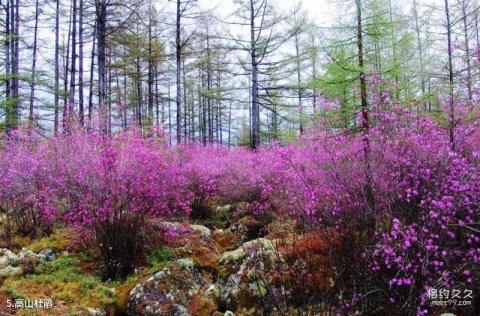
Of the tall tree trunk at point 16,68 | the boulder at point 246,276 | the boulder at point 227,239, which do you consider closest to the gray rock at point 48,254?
Result: the boulder at point 246,276

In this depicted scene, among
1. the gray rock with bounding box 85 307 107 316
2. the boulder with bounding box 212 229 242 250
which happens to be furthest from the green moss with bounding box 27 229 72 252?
the boulder with bounding box 212 229 242 250

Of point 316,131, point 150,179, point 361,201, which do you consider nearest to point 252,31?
point 316,131

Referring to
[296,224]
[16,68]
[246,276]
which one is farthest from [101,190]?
[16,68]

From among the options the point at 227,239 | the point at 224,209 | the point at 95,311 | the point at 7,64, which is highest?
the point at 7,64

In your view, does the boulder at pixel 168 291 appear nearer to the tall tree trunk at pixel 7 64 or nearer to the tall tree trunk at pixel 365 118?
the tall tree trunk at pixel 365 118

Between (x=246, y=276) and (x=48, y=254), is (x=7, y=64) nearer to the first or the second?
(x=48, y=254)

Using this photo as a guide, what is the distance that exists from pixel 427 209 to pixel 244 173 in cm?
527

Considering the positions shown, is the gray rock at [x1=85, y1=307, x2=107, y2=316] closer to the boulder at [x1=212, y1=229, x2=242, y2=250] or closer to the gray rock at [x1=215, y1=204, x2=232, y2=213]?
the boulder at [x1=212, y1=229, x2=242, y2=250]

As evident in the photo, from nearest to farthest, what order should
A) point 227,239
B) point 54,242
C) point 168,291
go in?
point 168,291 → point 54,242 → point 227,239

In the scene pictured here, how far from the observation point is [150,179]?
5422mm

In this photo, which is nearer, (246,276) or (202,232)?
(246,276)

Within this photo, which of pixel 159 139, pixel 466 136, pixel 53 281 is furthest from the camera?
pixel 159 139

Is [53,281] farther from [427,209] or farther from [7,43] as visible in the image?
[7,43]

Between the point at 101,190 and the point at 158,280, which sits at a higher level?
the point at 101,190
